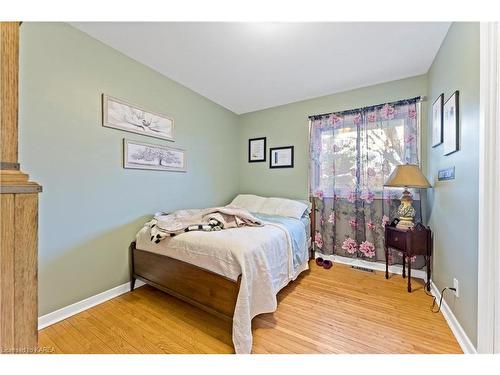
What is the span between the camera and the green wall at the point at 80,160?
1.50 metres

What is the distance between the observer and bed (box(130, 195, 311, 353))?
1.37 m

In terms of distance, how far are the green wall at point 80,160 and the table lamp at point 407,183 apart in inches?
97.8

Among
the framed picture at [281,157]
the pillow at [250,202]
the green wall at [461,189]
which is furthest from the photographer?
the framed picture at [281,157]

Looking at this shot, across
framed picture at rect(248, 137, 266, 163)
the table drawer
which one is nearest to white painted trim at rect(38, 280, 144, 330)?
framed picture at rect(248, 137, 266, 163)

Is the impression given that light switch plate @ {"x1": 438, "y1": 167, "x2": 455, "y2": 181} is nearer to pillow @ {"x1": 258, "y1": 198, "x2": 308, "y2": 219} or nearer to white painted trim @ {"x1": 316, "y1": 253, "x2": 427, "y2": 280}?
white painted trim @ {"x1": 316, "y1": 253, "x2": 427, "y2": 280}

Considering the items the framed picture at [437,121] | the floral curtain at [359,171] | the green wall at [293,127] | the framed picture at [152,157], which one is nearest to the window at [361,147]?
the floral curtain at [359,171]

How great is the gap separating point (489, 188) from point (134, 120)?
2.69m

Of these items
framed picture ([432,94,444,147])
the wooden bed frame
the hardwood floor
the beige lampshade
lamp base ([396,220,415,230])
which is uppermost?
framed picture ([432,94,444,147])

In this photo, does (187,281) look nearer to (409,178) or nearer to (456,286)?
(456,286)

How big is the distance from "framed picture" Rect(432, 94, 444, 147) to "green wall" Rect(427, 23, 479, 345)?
8 centimetres

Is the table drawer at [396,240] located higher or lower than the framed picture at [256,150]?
lower

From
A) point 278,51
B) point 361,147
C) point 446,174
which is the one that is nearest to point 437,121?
point 446,174

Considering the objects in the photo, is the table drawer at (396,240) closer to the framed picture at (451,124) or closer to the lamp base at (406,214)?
the lamp base at (406,214)
